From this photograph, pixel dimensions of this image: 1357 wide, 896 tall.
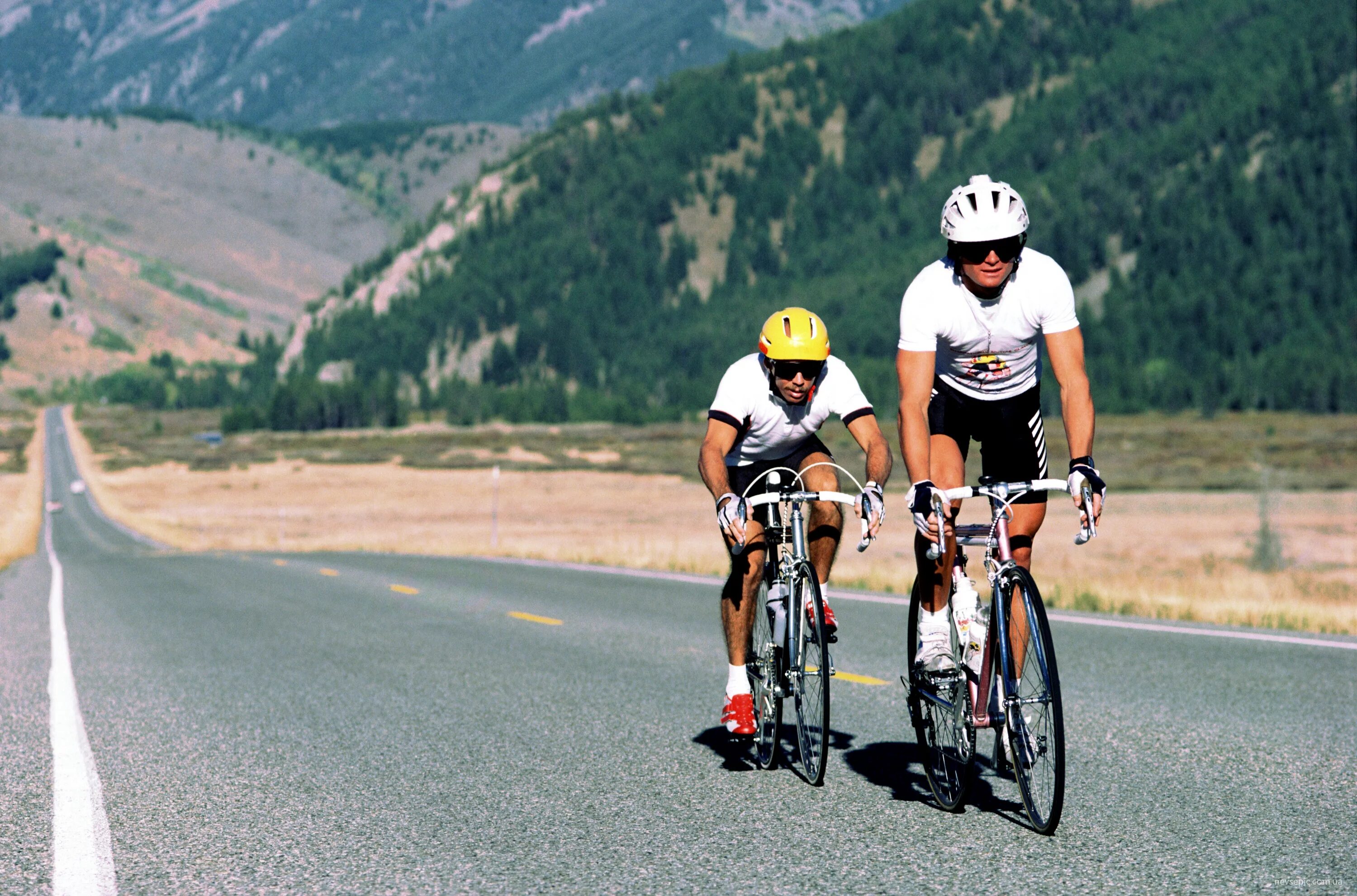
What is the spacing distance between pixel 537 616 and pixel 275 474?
280 feet

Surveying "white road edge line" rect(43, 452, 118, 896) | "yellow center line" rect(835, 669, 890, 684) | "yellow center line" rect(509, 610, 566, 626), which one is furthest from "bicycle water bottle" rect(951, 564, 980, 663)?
"yellow center line" rect(509, 610, 566, 626)

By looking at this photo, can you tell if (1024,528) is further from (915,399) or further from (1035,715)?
(1035,715)

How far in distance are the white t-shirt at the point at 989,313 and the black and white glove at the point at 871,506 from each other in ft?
1.93

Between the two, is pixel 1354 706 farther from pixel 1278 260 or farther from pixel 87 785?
pixel 1278 260

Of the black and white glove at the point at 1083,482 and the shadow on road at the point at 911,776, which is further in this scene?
the shadow on road at the point at 911,776

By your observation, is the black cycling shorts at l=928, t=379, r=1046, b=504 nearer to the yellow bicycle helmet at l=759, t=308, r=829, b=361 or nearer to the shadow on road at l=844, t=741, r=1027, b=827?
the yellow bicycle helmet at l=759, t=308, r=829, b=361

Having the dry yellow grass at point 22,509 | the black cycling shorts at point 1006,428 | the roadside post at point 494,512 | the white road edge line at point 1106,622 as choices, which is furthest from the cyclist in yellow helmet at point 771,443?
the dry yellow grass at point 22,509

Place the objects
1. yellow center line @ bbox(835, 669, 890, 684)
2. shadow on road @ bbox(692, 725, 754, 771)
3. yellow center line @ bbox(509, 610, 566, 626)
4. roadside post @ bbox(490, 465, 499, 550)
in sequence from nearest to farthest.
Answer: shadow on road @ bbox(692, 725, 754, 771)
yellow center line @ bbox(835, 669, 890, 684)
yellow center line @ bbox(509, 610, 566, 626)
roadside post @ bbox(490, 465, 499, 550)

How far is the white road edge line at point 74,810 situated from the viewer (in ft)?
15.8

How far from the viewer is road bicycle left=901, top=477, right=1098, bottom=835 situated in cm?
489

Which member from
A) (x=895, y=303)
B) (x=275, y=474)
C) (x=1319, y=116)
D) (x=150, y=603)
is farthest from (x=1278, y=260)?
(x=150, y=603)

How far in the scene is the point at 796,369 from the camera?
607cm

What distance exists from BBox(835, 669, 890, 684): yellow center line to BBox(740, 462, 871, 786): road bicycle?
103 inches

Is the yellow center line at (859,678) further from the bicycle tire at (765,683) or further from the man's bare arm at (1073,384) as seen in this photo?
the man's bare arm at (1073,384)
